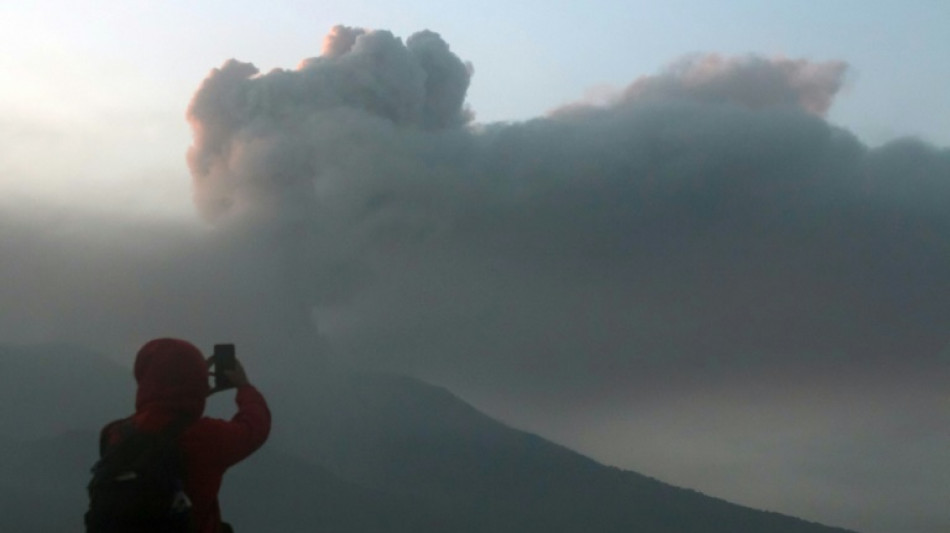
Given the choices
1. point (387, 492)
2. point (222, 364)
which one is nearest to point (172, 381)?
point (222, 364)

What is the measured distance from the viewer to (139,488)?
4.36m

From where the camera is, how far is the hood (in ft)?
14.9

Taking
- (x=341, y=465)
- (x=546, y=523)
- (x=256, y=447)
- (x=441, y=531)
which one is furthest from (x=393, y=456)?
(x=256, y=447)

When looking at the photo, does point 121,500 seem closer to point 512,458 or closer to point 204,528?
point 204,528

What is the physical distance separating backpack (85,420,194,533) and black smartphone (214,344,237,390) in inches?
16.7

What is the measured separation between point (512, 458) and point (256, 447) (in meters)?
197

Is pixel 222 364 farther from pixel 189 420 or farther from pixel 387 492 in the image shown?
pixel 387 492

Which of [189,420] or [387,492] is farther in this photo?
[387,492]

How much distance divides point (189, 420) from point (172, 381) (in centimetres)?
17

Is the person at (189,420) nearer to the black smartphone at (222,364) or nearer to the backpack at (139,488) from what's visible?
the backpack at (139,488)

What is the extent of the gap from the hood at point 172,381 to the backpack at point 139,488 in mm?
89

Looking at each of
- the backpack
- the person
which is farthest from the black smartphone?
the backpack

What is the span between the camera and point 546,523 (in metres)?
169

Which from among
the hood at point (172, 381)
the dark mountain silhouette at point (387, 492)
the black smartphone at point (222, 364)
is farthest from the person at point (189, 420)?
the dark mountain silhouette at point (387, 492)
